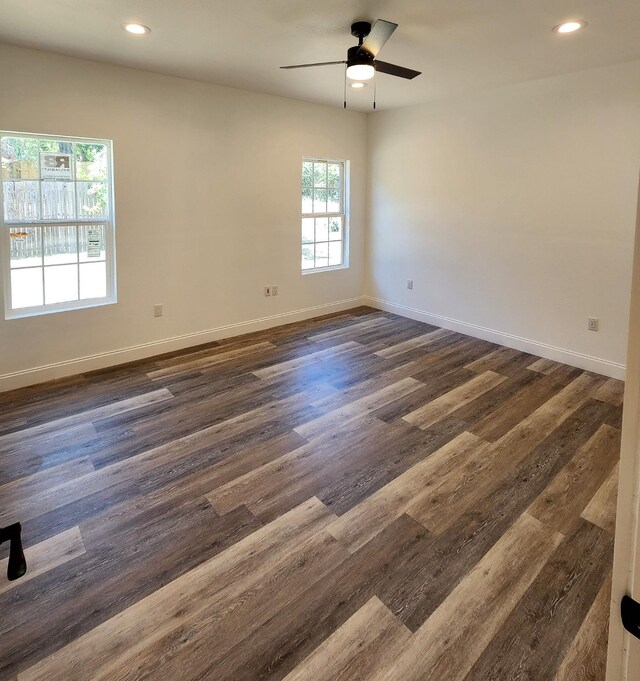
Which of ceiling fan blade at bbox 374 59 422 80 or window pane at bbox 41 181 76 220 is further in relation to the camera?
window pane at bbox 41 181 76 220

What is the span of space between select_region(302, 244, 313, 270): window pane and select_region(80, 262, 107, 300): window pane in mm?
2406

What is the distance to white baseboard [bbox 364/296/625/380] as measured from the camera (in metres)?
4.19

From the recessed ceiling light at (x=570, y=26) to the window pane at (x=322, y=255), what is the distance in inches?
135

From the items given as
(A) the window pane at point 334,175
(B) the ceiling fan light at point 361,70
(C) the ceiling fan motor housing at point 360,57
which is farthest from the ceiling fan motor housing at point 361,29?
(A) the window pane at point 334,175

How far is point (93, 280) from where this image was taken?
4.16 metres

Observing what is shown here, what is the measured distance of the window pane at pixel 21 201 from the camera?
Result: 3566mm

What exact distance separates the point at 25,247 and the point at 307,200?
3.10 meters

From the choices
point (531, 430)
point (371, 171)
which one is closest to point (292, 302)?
point (371, 171)

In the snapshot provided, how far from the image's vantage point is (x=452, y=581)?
1927mm

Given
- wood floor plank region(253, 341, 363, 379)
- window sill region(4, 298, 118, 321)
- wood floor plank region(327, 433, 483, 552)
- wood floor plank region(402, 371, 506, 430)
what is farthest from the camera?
wood floor plank region(253, 341, 363, 379)

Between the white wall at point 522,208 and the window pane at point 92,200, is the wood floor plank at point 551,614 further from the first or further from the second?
the window pane at point 92,200

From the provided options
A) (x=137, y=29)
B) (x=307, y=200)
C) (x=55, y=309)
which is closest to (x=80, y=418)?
(x=55, y=309)

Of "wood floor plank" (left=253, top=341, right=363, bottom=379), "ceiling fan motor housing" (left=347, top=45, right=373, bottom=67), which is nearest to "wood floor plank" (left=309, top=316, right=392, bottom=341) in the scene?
"wood floor plank" (left=253, top=341, right=363, bottom=379)

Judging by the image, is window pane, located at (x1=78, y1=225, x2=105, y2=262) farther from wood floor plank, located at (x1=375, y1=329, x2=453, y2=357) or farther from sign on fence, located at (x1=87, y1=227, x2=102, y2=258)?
wood floor plank, located at (x1=375, y1=329, x2=453, y2=357)
